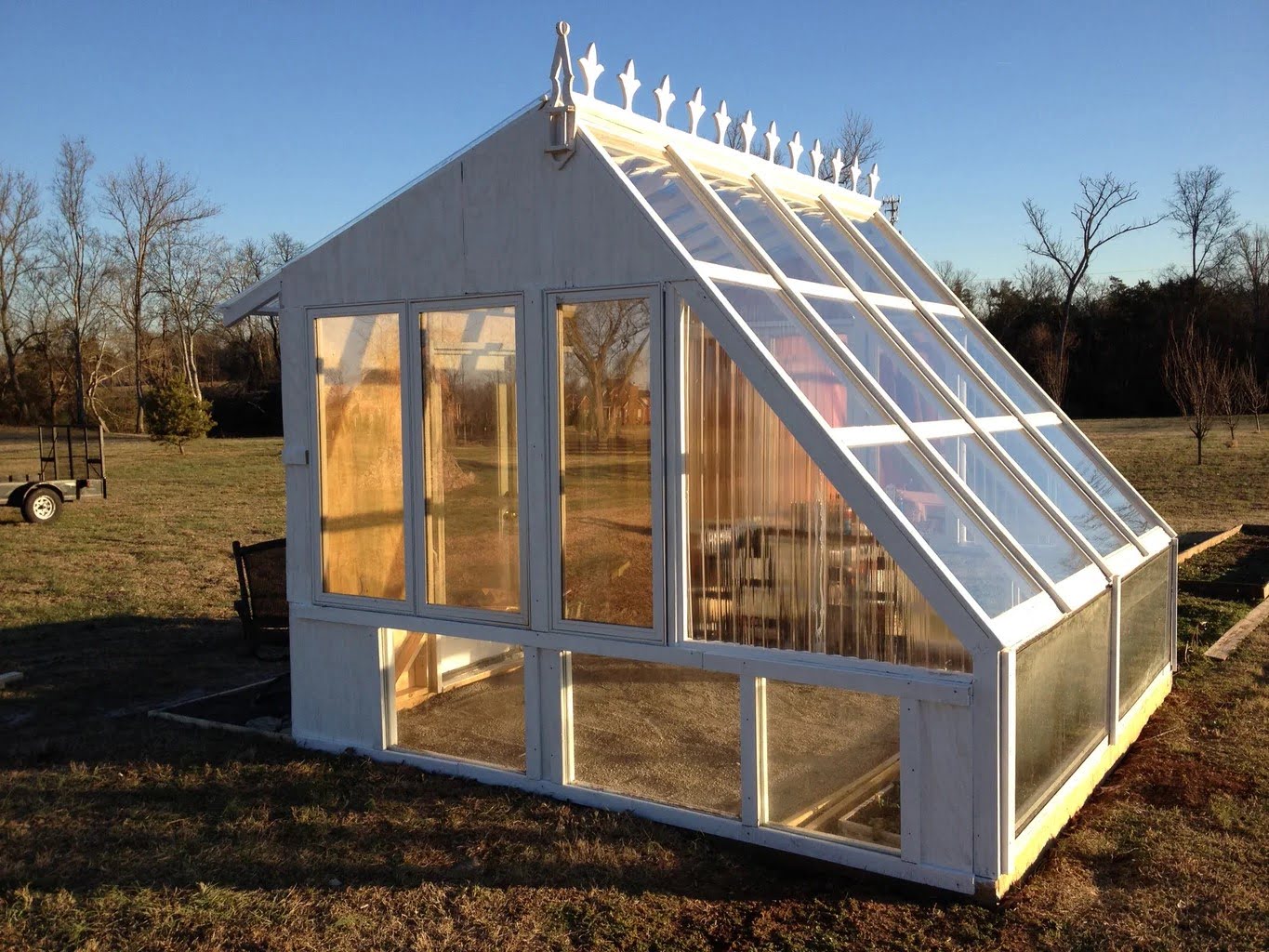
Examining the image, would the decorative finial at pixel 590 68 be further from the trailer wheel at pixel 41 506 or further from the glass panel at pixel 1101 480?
the trailer wheel at pixel 41 506

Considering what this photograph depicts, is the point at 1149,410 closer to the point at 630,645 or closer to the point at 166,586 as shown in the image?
the point at 166,586

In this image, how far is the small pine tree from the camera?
29.1 m

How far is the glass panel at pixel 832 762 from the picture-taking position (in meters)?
4.95

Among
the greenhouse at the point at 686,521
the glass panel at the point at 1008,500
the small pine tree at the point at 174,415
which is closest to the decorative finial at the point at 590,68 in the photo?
the greenhouse at the point at 686,521

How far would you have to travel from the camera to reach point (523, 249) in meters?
5.61

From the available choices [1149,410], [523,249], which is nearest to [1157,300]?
[1149,410]

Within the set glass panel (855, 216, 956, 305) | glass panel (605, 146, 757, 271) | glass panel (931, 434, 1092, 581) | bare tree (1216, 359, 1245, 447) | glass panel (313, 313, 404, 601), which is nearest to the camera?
glass panel (605, 146, 757, 271)

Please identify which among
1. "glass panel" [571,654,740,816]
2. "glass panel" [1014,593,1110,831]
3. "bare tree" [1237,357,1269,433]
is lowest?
"glass panel" [571,654,740,816]

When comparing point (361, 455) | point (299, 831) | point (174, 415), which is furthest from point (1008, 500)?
point (174, 415)

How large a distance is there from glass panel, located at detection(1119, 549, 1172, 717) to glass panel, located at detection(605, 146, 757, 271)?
2871 millimetres

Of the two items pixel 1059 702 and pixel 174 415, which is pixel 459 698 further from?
pixel 174 415

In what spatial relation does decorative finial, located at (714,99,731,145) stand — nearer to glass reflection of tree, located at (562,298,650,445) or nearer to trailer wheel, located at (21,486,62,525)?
glass reflection of tree, located at (562,298,650,445)

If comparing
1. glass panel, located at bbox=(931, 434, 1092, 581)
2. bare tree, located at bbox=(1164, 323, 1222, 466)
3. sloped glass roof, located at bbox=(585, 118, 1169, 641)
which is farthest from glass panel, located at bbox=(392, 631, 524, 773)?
bare tree, located at bbox=(1164, 323, 1222, 466)

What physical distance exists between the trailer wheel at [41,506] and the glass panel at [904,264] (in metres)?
15.3
